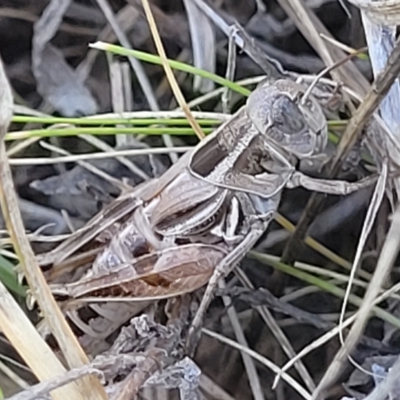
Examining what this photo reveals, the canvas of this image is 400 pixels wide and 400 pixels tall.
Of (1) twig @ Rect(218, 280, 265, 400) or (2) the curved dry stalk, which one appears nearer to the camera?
(2) the curved dry stalk

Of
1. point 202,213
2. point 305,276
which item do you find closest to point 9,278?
point 202,213

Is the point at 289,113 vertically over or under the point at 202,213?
over

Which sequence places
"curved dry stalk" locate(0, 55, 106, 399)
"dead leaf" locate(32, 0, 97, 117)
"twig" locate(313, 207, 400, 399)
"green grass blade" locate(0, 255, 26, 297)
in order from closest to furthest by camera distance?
"curved dry stalk" locate(0, 55, 106, 399), "twig" locate(313, 207, 400, 399), "green grass blade" locate(0, 255, 26, 297), "dead leaf" locate(32, 0, 97, 117)

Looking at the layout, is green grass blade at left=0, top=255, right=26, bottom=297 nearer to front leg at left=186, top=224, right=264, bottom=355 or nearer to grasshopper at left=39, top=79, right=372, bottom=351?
grasshopper at left=39, top=79, right=372, bottom=351

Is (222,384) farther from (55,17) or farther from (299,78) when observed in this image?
(55,17)

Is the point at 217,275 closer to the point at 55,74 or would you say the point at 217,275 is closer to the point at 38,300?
the point at 38,300

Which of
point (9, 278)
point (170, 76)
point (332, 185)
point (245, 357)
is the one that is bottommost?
point (245, 357)

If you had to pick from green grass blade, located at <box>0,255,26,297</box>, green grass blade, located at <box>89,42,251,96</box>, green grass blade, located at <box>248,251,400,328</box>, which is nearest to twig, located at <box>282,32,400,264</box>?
green grass blade, located at <box>248,251,400,328</box>

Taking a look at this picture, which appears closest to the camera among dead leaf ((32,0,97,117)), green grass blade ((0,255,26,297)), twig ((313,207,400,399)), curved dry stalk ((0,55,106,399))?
curved dry stalk ((0,55,106,399))
